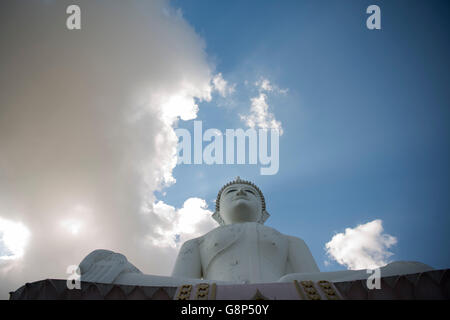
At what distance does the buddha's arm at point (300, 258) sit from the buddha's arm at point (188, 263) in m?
2.19

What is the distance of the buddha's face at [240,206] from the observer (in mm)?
9516

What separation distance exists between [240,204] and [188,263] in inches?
84.5

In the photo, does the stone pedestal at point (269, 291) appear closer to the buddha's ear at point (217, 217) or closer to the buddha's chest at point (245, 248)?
the buddha's chest at point (245, 248)

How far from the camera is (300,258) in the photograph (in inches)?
328

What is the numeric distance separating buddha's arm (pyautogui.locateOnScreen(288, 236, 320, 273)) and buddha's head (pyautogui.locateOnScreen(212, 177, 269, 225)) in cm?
131

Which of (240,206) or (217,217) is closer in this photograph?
(240,206)

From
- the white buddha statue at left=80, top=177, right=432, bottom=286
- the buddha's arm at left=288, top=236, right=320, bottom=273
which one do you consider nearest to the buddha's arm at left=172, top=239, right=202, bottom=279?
the white buddha statue at left=80, top=177, right=432, bottom=286

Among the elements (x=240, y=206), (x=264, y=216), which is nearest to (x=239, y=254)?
(x=240, y=206)

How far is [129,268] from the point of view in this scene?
19.0 feet

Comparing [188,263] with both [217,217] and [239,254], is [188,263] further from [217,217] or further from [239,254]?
[217,217]

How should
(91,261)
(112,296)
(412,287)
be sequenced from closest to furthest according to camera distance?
(412,287) → (112,296) → (91,261)

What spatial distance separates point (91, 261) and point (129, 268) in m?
0.62
